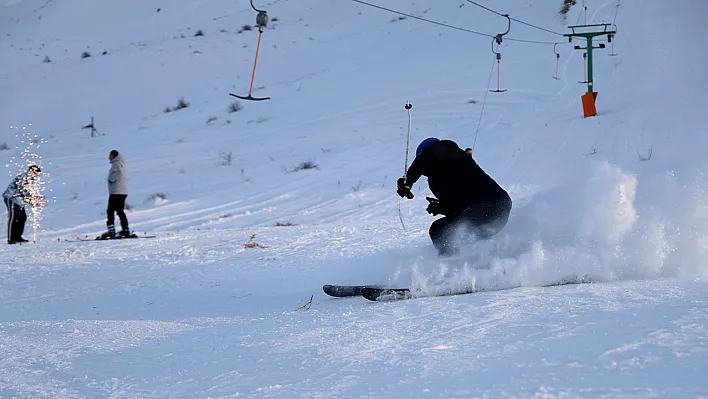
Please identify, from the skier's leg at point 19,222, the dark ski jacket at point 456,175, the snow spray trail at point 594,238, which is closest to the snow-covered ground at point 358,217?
the snow spray trail at point 594,238

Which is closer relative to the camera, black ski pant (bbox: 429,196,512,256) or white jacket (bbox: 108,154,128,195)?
black ski pant (bbox: 429,196,512,256)

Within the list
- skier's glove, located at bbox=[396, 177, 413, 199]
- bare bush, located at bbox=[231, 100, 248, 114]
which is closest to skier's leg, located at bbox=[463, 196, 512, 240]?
skier's glove, located at bbox=[396, 177, 413, 199]

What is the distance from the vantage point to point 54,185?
16.4 meters

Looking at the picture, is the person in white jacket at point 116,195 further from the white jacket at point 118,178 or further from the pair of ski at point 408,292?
the pair of ski at point 408,292

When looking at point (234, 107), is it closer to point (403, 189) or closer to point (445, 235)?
point (403, 189)

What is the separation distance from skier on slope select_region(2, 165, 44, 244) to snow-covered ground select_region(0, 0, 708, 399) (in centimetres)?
82

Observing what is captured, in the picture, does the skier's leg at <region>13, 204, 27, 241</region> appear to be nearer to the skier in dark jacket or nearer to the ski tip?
the skier in dark jacket

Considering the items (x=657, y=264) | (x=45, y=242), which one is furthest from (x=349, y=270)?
(x=45, y=242)

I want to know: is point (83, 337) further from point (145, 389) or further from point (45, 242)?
point (45, 242)

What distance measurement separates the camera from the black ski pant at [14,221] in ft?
37.5

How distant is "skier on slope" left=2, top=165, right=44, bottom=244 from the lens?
37.6ft

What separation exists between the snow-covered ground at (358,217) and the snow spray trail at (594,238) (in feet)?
0.07

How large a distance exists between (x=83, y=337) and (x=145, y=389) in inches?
58.7

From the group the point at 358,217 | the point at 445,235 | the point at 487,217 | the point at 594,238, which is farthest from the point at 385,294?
the point at 358,217
